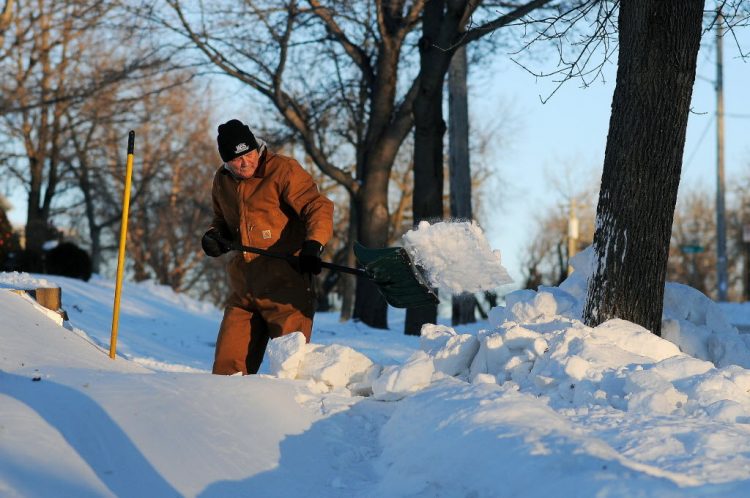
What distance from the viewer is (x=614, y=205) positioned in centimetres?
656

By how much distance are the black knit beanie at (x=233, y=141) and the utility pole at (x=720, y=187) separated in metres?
22.0

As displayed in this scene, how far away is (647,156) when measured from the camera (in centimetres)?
643

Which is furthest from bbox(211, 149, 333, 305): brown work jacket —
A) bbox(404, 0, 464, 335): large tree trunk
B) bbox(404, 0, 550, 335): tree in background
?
bbox(404, 0, 464, 335): large tree trunk

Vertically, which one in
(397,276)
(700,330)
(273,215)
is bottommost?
(700,330)

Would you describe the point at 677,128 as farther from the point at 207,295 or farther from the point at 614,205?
the point at 207,295

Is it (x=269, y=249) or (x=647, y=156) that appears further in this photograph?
(x=647, y=156)

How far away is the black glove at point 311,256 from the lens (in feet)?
18.6

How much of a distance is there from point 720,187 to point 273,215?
22880 millimetres

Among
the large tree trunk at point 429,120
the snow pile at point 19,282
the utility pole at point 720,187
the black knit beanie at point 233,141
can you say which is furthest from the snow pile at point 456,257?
the utility pole at point 720,187

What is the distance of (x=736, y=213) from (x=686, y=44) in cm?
5098

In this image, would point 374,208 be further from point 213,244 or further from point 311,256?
point 311,256

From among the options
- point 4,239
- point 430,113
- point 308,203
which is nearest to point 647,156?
point 308,203

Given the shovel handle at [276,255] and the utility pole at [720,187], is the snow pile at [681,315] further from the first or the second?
the utility pole at [720,187]

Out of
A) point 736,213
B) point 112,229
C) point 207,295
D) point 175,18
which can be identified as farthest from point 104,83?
point 736,213
